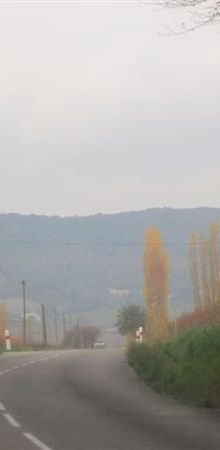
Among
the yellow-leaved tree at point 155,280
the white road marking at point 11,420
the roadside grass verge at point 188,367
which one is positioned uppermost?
the yellow-leaved tree at point 155,280

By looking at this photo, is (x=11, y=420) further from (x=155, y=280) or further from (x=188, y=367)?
(x=155, y=280)

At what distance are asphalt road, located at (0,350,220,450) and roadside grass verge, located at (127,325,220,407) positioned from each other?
1.34ft

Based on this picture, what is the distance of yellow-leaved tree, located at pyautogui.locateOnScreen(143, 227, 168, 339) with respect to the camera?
8598 cm

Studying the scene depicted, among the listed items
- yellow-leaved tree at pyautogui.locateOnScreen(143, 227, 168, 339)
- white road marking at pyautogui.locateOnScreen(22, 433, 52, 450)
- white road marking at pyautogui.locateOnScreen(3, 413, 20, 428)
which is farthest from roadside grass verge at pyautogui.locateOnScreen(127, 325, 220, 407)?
yellow-leaved tree at pyautogui.locateOnScreen(143, 227, 168, 339)

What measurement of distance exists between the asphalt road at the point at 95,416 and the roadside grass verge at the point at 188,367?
0.41 metres

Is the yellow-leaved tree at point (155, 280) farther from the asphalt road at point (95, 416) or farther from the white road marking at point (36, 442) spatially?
the white road marking at point (36, 442)

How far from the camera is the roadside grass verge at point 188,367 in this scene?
2375 cm

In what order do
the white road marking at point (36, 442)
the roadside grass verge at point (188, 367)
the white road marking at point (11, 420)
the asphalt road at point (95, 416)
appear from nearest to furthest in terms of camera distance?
1. the white road marking at point (36, 442)
2. the asphalt road at point (95, 416)
3. the white road marking at point (11, 420)
4. the roadside grass verge at point (188, 367)

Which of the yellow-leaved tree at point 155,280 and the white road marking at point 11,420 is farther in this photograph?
the yellow-leaved tree at point 155,280

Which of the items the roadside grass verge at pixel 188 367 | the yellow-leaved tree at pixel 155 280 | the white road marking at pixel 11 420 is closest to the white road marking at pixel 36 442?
the white road marking at pixel 11 420

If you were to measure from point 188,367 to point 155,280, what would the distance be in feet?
216

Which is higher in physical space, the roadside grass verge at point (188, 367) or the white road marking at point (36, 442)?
the roadside grass verge at point (188, 367)

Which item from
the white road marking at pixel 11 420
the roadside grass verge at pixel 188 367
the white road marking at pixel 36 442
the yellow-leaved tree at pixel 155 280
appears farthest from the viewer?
the yellow-leaved tree at pixel 155 280

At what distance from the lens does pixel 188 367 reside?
84.6ft
